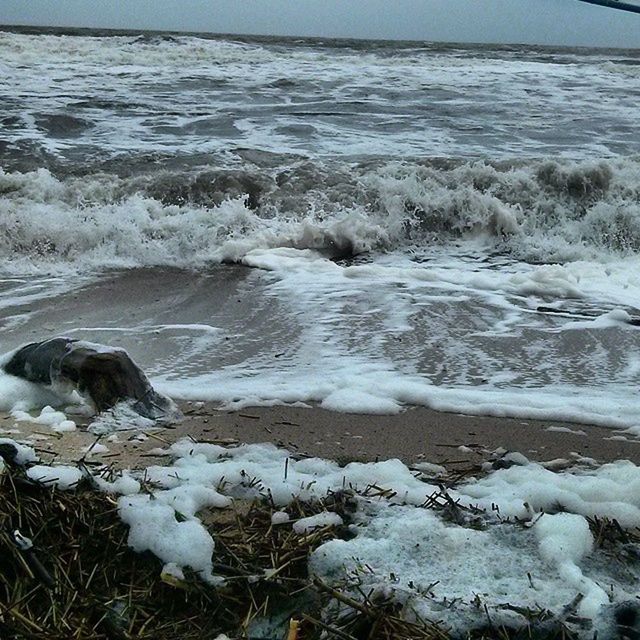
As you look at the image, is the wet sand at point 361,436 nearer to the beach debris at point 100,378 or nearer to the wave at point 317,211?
the beach debris at point 100,378

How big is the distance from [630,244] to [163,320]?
13.9 feet

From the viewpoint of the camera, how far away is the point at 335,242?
6.56 m

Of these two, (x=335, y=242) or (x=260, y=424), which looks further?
(x=335, y=242)

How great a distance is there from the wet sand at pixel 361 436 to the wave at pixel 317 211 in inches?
121

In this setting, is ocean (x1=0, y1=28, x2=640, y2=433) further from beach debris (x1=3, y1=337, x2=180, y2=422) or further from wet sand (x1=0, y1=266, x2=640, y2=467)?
beach debris (x1=3, y1=337, x2=180, y2=422)

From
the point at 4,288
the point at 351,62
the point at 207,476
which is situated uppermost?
the point at 351,62

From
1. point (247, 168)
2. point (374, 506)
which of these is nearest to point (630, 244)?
point (247, 168)

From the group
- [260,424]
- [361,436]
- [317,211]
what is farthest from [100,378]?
[317,211]

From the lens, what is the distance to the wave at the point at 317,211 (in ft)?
20.4

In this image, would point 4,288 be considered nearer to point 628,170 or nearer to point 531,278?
point 531,278

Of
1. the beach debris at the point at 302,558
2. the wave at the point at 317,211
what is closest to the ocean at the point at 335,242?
the wave at the point at 317,211

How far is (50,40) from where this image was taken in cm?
2050

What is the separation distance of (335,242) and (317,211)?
2.36ft

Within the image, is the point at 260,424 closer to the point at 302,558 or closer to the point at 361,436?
the point at 361,436
